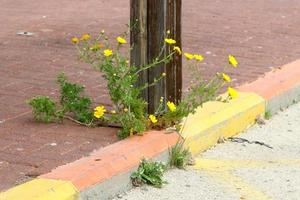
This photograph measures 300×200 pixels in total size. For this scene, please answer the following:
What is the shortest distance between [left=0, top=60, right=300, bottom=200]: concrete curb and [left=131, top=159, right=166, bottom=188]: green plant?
41mm

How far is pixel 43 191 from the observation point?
15.5 feet

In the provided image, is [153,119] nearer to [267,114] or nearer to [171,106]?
[171,106]

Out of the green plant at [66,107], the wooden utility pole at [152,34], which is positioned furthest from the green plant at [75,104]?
the wooden utility pole at [152,34]

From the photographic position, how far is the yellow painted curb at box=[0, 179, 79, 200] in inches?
183

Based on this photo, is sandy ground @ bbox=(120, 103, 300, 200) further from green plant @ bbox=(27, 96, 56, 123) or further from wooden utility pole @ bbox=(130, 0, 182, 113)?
green plant @ bbox=(27, 96, 56, 123)

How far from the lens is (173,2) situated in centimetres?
610

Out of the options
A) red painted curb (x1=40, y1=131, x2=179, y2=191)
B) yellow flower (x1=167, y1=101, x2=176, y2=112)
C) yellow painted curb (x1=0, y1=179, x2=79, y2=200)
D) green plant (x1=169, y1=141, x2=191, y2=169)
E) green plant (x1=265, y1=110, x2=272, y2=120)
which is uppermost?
yellow flower (x1=167, y1=101, x2=176, y2=112)

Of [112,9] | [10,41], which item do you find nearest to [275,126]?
[10,41]

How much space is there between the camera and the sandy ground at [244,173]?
5371 mm

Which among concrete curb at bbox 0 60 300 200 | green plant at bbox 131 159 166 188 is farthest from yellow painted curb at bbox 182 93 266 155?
green plant at bbox 131 159 166 188

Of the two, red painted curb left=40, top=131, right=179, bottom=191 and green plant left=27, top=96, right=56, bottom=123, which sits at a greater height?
green plant left=27, top=96, right=56, bottom=123

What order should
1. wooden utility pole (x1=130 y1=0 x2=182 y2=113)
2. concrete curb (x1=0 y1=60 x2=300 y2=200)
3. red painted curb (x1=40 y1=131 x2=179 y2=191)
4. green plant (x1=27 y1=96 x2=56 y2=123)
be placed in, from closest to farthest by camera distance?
1. concrete curb (x1=0 y1=60 x2=300 y2=200)
2. red painted curb (x1=40 y1=131 x2=179 y2=191)
3. wooden utility pole (x1=130 y1=0 x2=182 y2=113)
4. green plant (x1=27 y1=96 x2=56 y2=123)

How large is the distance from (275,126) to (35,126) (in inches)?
76.8

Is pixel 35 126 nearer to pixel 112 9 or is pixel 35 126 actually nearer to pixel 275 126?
pixel 275 126
